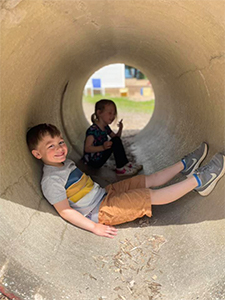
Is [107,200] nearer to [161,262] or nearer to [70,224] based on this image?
[70,224]

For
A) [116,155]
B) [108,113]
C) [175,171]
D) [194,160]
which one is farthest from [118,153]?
[194,160]

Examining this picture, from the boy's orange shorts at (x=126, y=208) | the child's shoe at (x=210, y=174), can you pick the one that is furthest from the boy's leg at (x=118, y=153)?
the child's shoe at (x=210, y=174)

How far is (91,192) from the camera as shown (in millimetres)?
2781

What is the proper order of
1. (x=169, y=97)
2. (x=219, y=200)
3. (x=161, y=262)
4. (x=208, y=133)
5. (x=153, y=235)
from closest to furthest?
(x=161, y=262) → (x=219, y=200) → (x=153, y=235) → (x=208, y=133) → (x=169, y=97)

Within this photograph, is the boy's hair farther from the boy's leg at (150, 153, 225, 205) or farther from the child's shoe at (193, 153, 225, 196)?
the child's shoe at (193, 153, 225, 196)

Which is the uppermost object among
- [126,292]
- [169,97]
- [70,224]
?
[169,97]

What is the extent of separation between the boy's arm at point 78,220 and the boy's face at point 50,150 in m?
0.39

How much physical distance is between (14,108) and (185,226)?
1676mm

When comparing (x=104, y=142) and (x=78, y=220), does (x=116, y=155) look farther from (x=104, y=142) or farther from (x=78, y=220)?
(x=78, y=220)

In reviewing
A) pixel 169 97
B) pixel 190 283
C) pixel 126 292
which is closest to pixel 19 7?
pixel 126 292

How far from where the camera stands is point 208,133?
114 inches

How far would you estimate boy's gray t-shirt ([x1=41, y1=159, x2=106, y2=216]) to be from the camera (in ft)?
8.22

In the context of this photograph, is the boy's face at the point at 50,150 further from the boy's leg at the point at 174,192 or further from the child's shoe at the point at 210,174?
the child's shoe at the point at 210,174

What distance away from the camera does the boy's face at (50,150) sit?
102 inches
